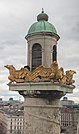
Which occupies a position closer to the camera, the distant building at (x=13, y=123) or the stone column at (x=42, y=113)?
the stone column at (x=42, y=113)

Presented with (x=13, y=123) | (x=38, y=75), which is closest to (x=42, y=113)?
(x=38, y=75)

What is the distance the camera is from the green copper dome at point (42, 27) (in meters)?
8.41

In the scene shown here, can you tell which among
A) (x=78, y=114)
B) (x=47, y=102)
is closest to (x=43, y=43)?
(x=47, y=102)

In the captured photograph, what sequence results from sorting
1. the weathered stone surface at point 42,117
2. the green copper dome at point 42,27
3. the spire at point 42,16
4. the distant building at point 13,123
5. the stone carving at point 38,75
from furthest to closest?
the distant building at point 13,123 → the spire at point 42,16 → the green copper dome at point 42,27 → the weathered stone surface at point 42,117 → the stone carving at point 38,75

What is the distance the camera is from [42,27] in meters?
8.44

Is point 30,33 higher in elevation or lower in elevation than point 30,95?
higher

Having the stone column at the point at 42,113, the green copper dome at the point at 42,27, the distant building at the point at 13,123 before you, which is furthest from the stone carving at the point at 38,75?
the distant building at the point at 13,123

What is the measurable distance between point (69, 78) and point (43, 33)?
5.27 feet

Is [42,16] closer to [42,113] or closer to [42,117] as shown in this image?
[42,113]

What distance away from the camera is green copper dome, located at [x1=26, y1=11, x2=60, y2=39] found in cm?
841

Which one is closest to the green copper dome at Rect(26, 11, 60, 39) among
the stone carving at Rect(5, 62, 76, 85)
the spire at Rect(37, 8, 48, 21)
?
A: the spire at Rect(37, 8, 48, 21)

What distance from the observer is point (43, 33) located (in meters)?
8.35

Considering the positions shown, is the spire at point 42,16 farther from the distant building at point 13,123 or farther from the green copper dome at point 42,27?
the distant building at point 13,123

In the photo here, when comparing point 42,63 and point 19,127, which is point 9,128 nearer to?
point 19,127
